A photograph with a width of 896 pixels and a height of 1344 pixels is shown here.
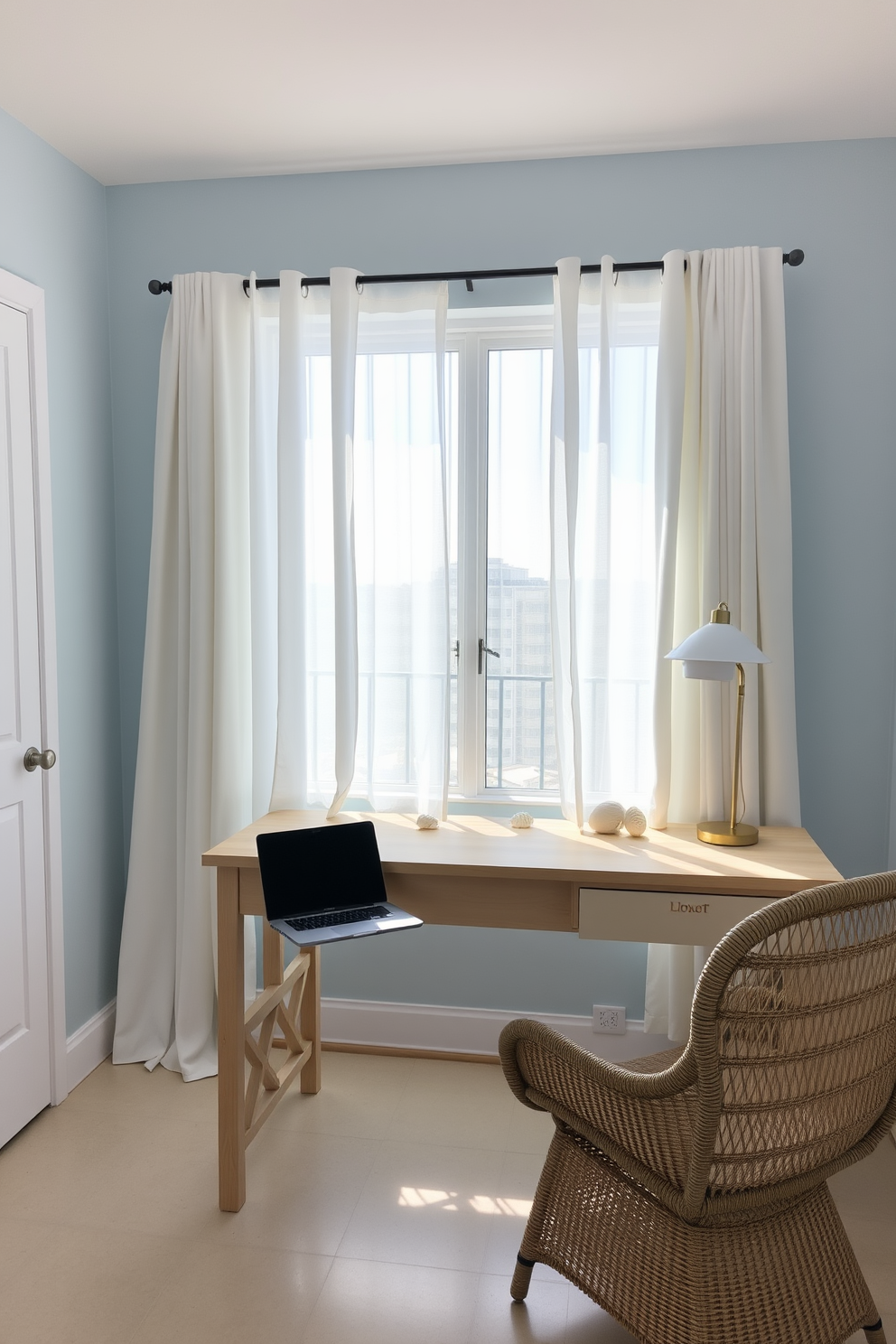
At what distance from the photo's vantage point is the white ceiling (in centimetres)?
207

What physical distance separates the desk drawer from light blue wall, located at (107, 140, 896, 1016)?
77 centimetres

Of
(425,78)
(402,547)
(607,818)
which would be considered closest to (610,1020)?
(607,818)

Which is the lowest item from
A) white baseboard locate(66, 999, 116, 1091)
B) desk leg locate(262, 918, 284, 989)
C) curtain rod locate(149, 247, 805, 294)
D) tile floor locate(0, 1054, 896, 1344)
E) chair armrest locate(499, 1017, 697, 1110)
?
tile floor locate(0, 1054, 896, 1344)

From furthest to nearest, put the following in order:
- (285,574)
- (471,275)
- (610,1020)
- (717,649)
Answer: (610,1020)
(285,574)
(471,275)
(717,649)

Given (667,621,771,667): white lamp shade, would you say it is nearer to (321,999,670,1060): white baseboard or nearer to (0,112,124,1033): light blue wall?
(321,999,670,1060): white baseboard

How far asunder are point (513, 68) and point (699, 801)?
193 centimetres

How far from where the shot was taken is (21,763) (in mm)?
2561

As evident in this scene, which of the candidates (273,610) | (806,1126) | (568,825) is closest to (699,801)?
(568,825)

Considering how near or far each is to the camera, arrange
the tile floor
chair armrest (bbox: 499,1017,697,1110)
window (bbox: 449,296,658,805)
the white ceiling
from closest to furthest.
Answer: chair armrest (bbox: 499,1017,697,1110)
the tile floor
the white ceiling
window (bbox: 449,296,658,805)

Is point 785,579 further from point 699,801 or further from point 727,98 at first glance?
point 727,98

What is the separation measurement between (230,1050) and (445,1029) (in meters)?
0.93

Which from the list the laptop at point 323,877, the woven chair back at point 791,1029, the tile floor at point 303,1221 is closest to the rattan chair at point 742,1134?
the woven chair back at point 791,1029

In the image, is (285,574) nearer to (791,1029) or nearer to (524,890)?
(524,890)

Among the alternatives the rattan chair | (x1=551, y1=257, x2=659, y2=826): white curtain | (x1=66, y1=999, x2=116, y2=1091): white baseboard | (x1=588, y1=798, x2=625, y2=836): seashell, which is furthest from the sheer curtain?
the rattan chair
